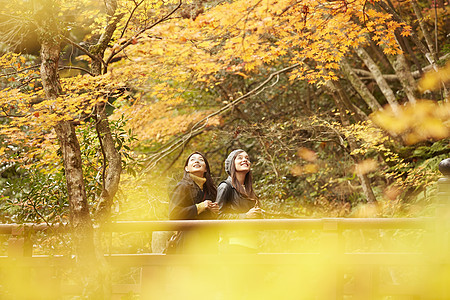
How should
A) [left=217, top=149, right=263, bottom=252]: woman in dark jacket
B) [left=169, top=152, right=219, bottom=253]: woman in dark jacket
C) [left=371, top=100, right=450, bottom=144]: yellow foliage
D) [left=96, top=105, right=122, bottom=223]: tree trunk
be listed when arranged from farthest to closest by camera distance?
[left=371, top=100, right=450, bottom=144]: yellow foliage
[left=217, top=149, right=263, bottom=252]: woman in dark jacket
[left=169, top=152, right=219, bottom=253]: woman in dark jacket
[left=96, top=105, right=122, bottom=223]: tree trunk

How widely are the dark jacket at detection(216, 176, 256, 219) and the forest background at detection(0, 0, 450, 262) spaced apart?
3.36 ft

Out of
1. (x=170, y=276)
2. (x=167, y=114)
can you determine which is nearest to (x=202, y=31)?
(x=167, y=114)

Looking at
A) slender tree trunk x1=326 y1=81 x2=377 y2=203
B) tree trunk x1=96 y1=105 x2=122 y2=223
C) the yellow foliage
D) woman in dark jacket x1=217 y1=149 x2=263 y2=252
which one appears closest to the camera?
tree trunk x1=96 y1=105 x2=122 y2=223

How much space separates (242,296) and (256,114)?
732 centimetres

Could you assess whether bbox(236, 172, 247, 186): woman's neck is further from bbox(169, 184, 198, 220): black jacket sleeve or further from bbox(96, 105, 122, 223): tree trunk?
bbox(96, 105, 122, 223): tree trunk

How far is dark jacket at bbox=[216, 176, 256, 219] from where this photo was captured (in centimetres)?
466

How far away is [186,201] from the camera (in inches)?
179

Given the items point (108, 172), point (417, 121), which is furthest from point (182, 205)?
point (417, 121)

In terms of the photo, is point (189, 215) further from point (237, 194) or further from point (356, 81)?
point (356, 81)

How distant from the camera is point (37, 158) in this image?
29.2 feet

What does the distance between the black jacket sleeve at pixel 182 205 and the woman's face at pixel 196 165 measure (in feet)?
0.59

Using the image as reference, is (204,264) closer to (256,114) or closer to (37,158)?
(37,158)

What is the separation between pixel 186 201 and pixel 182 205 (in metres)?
0.05

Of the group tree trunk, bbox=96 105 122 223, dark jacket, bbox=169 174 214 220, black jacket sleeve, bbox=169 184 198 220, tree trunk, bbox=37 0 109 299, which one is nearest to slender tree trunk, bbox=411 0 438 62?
dark jacket, bbox=169 174 214 220
